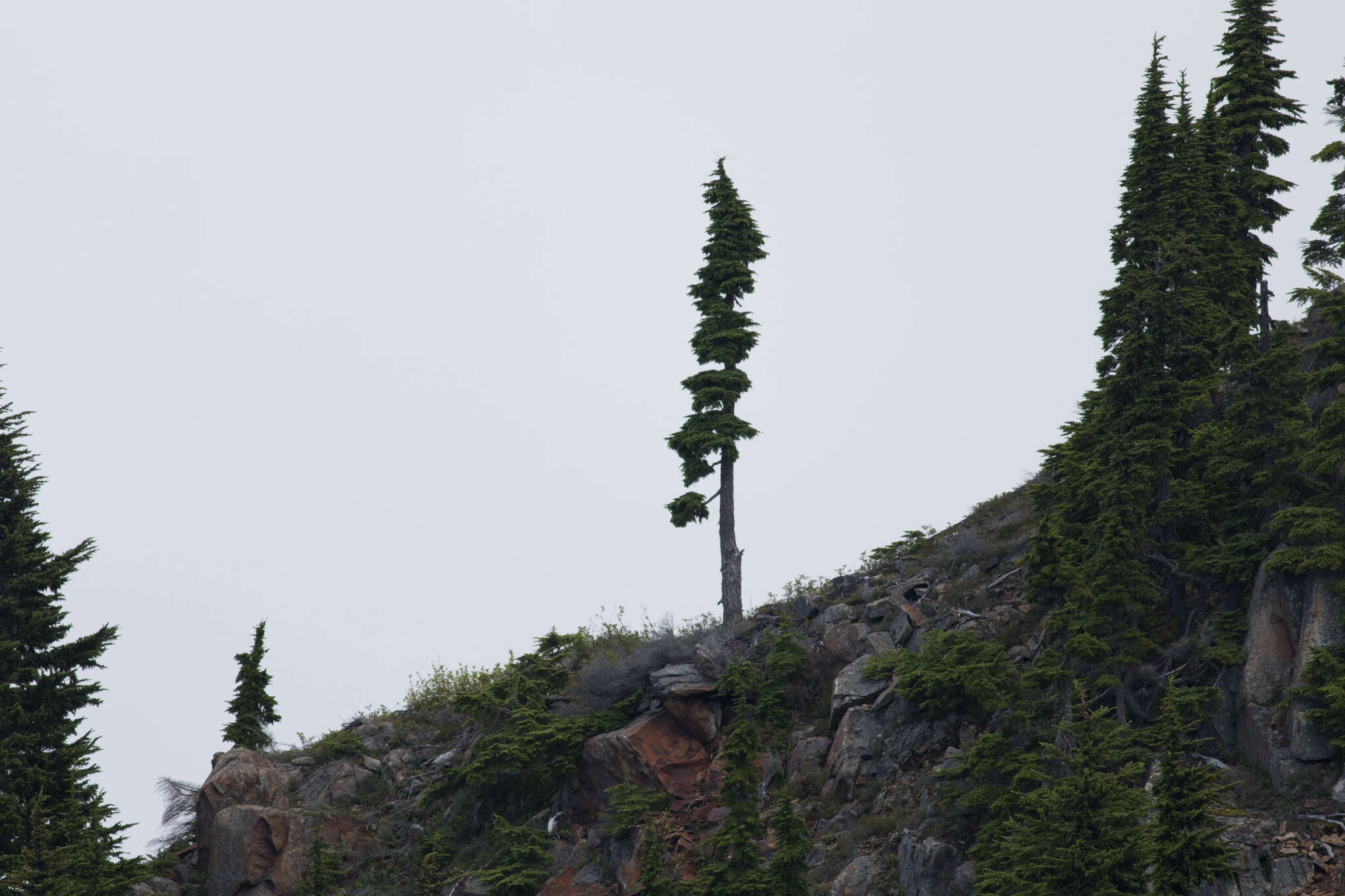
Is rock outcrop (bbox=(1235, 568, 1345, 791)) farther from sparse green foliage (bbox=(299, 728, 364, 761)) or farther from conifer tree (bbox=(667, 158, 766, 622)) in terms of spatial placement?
sparse green foliage (bbox=(299, 728, 364, 761))

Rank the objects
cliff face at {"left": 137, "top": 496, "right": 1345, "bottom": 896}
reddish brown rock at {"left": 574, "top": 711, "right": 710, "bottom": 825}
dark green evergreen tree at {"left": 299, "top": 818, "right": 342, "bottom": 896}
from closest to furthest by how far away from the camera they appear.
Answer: cliff face at {"left": 137, "top": 496, "right": 1345, "bottom": 896} < dark green evergreen tree at {"left": 299, "top": 818, "right": 342, "bottom": 896} < reddish brown rock at {"left": 574, "top": 711, "right": 710, "bottom": 825}

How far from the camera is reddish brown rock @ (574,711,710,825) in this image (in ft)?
89.2

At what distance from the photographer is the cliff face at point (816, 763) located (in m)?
18.8

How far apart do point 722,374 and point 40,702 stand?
2302cm

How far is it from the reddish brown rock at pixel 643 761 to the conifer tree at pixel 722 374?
5445mm

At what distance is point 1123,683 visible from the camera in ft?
67.2

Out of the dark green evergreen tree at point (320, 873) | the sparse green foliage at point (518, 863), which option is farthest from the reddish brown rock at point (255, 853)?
the sparse green foliage at point (518, 863)

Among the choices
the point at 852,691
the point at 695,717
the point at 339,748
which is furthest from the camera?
the point at 339,748

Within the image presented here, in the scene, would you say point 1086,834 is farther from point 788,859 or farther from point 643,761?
point 643,761

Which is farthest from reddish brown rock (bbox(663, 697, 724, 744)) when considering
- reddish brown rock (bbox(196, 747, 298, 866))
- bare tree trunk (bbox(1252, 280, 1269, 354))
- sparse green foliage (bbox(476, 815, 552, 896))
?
bare tree trunk (bbox(1252, 280, 1269, 354))

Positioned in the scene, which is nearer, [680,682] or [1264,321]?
[1264,321]

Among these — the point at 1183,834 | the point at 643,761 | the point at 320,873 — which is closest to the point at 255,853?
the point at 320,873

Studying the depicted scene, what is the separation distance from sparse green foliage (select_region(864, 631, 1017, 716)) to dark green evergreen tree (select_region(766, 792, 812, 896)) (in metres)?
5.12

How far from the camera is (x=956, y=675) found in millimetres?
22984
